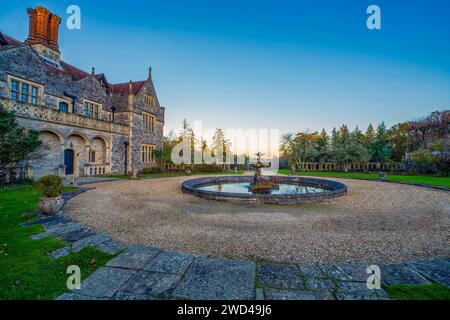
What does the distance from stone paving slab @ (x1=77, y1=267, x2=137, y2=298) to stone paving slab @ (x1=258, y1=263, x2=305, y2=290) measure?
201 cm

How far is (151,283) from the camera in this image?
2854 mm

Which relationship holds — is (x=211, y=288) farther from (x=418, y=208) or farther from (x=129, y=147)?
(x=129, y=147)

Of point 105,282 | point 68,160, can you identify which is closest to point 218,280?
point 105,282

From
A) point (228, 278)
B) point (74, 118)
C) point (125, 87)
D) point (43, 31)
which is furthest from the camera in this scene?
point (125, 87)

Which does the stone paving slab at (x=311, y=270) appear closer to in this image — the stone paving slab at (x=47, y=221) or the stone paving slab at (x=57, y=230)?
the stone paving slab at (x=57, y=230)

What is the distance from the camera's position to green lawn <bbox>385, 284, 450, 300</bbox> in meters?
2.55

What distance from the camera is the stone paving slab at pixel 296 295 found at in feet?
8.37

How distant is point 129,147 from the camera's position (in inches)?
886

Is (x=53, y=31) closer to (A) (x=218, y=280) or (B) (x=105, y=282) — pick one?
(B) (x=105, y=282)

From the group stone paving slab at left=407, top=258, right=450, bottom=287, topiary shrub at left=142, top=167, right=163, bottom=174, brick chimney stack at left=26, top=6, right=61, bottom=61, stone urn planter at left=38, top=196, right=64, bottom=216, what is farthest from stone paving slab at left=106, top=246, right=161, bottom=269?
brick chimney stack at left=26, top=6, right=61, bottom=61

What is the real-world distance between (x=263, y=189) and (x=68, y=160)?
16.6 meters

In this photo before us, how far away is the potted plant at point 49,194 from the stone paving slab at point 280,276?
6676 mm

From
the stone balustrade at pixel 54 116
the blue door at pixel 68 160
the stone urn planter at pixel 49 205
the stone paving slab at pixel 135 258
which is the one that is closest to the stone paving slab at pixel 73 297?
the stone paving slab at pixel 135 258
